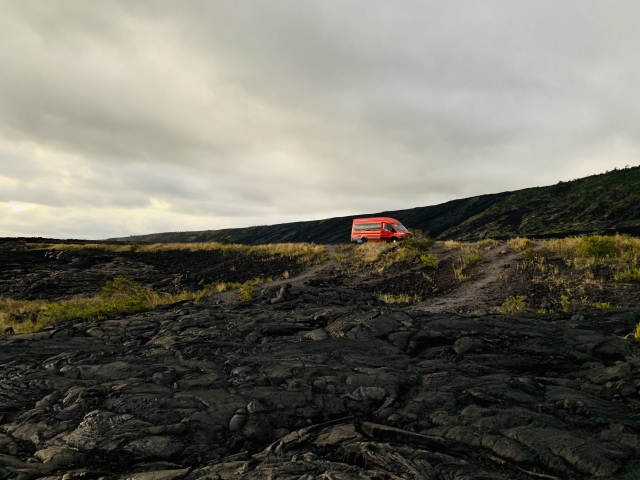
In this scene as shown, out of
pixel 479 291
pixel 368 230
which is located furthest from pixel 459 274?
pixel 368 230

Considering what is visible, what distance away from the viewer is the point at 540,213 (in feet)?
193

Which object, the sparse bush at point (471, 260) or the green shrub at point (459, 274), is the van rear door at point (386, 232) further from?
the green shrub at point (459, 274)

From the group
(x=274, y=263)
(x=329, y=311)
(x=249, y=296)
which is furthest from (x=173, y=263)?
(x=329, y=311)

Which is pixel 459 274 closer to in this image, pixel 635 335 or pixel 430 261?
pixel 430 261

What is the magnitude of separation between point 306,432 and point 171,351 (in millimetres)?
5075

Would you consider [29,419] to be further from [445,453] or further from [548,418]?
[548,418]

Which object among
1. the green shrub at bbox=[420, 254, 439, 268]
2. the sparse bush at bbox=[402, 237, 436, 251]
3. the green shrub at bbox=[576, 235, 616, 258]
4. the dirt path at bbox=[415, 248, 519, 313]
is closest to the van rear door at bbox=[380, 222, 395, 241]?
the sparse bush at bbox=[402, 237, 436, 251]

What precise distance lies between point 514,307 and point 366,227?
69.4 ft

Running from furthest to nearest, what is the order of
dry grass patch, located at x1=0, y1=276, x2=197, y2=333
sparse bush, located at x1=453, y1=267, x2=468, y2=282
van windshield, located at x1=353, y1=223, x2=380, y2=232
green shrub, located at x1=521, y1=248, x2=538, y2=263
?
van windshield, located at x1=353, y1=223, x2=380, y2=232 < sparse bush, located at x1=453, y1=267, x2=468, y2=282 < green shrub, located at x1=521, y1=248, x2=538, y2=263 < dry grass patch, located at x1=0, y1=276, x2=197, y2=333

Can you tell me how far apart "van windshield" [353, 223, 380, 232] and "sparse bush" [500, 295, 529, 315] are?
64.2 feet

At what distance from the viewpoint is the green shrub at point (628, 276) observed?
11909 mm

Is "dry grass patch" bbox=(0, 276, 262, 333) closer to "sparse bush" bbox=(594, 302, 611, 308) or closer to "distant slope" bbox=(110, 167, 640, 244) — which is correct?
"sparse bush" bbox=(594, 302, 611, 308)

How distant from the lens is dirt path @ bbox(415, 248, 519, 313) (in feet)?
41.9

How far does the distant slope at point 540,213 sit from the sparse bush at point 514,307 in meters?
29.6
